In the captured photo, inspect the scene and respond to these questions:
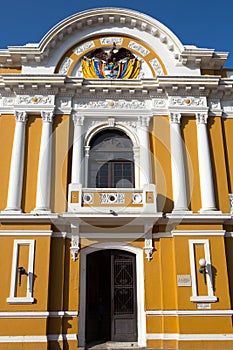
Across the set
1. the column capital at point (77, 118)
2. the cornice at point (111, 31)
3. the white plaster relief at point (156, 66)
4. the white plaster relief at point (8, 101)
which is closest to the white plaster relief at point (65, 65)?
the cornice at point (111, 31)

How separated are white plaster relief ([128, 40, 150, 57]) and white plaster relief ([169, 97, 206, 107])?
2483mm

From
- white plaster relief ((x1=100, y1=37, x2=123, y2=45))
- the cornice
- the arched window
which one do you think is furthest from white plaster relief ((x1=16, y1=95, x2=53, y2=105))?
white plaster relief ((x1=100, y1=37, x2=123, y2=45))

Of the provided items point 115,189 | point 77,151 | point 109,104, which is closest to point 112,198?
point 115,189

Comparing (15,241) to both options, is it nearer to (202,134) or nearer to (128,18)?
(202,134)

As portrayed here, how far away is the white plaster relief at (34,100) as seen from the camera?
15.5 metres

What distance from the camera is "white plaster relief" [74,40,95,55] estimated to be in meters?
16.5

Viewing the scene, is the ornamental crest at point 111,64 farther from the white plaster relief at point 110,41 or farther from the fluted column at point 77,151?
the fluted column at point 77,151

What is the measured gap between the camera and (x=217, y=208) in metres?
14.5

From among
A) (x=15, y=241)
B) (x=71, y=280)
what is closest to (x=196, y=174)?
(x=71, y=280)

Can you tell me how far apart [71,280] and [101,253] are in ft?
6.13

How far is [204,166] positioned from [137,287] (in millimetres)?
5107

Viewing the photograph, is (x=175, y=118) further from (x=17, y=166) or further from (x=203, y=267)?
(x=17, y=166)

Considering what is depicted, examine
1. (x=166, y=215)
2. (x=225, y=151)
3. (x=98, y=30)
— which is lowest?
(x=166, y=215)

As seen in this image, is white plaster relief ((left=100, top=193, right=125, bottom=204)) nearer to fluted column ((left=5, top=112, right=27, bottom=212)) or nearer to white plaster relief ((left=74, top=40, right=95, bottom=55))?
fluted column ((left=5, top=112, right=27, bottom=212))
